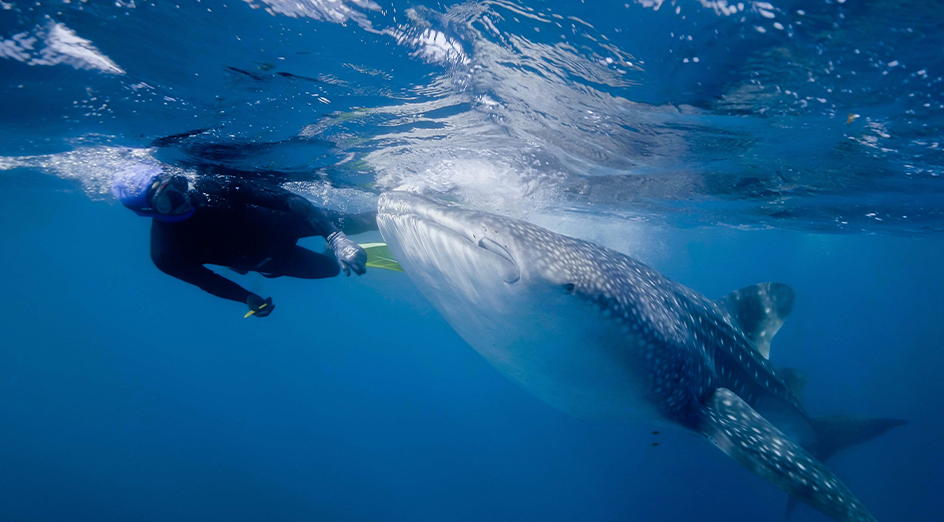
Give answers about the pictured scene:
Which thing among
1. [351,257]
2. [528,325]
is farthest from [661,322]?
[351,257]

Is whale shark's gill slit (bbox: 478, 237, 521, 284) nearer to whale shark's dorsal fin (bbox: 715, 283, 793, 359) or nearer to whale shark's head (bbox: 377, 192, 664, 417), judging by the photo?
whale shark's head (bbox: 377, 192, 664, 417)

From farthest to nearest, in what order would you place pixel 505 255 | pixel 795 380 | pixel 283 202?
pixel 795 380 → pixel 283 202 → pixel 505 255

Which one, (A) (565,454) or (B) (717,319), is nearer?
(B) (717,319)

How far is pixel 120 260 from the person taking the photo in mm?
51031

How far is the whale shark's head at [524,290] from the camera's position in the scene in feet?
8.39

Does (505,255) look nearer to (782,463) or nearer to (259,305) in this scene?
(782,463)

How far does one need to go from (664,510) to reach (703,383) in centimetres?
1466

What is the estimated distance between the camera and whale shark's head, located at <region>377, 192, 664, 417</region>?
2.56 meters

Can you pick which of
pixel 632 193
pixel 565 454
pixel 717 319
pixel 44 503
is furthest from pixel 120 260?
pixel 717 319

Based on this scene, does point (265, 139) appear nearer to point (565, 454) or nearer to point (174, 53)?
point (174, 53)

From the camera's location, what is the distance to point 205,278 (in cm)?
423

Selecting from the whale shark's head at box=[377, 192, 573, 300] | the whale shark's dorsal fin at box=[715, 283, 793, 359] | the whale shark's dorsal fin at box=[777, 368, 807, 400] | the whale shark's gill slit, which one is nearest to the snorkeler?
the whale shark's head at box=[377, 192, 573, 300]

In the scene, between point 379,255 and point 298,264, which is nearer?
point 298,264

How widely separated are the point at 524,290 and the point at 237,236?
3.73m
